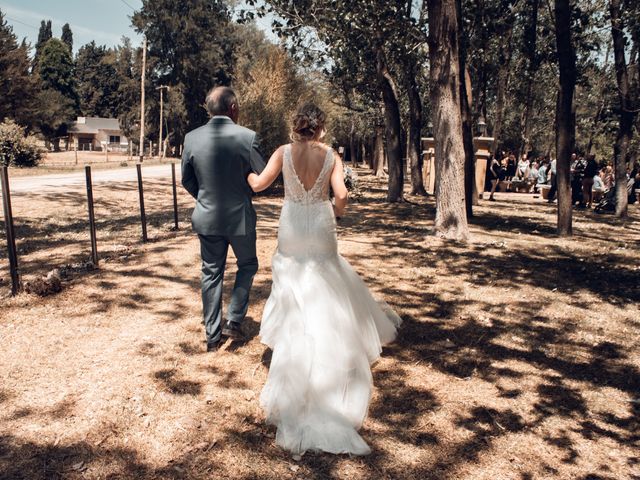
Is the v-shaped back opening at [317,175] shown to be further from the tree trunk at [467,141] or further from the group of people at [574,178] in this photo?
the group of people at [574,178]

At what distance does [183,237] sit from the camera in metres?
10.3

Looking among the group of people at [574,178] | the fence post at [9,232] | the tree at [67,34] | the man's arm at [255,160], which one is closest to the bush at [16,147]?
the fence post at [9,232]

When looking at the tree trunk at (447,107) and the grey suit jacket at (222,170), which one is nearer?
the grey suit jacket at (222,170)

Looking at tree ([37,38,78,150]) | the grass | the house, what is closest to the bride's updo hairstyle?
the grass

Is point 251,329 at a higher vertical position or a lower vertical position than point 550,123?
lower

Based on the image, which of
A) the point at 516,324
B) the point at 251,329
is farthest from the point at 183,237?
the point at 516,324

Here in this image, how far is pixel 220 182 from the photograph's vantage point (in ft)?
14.7

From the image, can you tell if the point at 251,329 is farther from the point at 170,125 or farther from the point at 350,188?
the point at 170,125

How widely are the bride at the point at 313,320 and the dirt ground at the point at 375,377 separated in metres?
0.18

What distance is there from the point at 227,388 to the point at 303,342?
3.09 ft

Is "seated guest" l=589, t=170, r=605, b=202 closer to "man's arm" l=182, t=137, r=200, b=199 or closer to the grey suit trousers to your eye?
the grey suit trousers

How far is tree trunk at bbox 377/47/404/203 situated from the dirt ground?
9030 millimetres

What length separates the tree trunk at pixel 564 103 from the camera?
11289 millimetres

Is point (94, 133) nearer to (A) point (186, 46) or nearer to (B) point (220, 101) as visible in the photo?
(A) point (186, 46)
